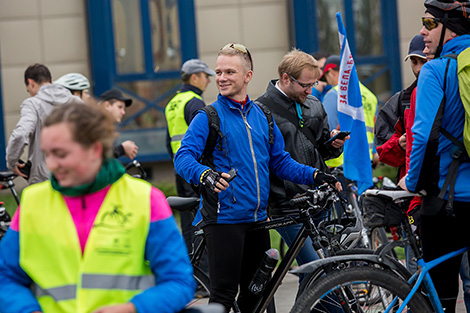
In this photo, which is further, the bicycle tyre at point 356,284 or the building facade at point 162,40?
the building facade at point 162,40

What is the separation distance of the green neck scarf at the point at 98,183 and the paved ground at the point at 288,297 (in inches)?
153

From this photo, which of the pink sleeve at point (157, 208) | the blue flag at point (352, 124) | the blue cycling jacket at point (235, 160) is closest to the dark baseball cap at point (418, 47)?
the blue flag at point (352, 124)

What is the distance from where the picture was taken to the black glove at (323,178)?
4926mm

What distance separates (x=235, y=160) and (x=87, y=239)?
2.14 meters

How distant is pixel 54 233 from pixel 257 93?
34.2ft

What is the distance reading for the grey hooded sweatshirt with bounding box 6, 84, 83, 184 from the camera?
7035 mm

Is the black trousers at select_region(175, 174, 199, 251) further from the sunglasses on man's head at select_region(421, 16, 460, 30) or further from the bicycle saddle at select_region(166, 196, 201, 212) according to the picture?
the sunglasses on man's head at select_region(421, 16, 460, 30)

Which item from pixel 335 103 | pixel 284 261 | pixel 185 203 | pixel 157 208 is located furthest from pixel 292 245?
pixel 335 103

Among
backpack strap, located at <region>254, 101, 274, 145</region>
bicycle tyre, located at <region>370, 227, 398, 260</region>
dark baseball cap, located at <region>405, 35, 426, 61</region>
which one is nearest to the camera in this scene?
backpack strap, located at <region>254, 101, 274, 145</region>

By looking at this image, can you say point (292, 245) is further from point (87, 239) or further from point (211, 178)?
point (87, 239)

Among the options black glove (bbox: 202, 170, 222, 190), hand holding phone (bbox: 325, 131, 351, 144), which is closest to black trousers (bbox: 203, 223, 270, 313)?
black glove (bbox: 202, 170, 222, 190)

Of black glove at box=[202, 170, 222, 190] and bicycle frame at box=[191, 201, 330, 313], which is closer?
black glove at box=[202, 170, 222, 190]

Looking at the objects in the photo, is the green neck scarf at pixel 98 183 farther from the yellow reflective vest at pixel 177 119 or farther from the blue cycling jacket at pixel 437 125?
the yellow reflective vest at pixel 177 119

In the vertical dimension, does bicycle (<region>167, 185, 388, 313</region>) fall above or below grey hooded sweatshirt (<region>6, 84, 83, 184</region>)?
below
